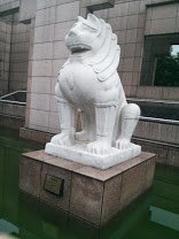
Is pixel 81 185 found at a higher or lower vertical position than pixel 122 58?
lower

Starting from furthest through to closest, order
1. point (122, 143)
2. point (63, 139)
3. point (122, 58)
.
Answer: point (122, 58) → point (122, 143) → point (63, 139)

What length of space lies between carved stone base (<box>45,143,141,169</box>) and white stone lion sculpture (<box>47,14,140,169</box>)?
57mm

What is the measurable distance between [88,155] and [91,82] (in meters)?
0.71

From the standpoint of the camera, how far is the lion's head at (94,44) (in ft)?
8.05

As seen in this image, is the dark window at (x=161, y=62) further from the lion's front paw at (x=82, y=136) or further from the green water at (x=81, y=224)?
the lion's front paw at (x=82, y=136)

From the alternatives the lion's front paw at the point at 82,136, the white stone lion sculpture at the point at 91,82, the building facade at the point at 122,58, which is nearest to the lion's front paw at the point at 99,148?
the white stone lion sculpture at the point at 91,82

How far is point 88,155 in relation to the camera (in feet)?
8.16

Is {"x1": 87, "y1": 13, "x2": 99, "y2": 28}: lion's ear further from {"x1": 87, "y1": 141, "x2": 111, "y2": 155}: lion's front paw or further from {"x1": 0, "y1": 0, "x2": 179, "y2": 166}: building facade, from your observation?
{"x1": 0, "y1": 0, "x2": 179, "y2": 166}: building facade

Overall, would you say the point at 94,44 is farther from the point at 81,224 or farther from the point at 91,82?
the point at 81,224

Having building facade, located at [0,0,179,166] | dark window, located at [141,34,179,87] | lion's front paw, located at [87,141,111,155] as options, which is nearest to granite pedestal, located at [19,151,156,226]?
lion's front paw, located at [87,141,111,155]

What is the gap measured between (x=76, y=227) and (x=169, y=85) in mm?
7319

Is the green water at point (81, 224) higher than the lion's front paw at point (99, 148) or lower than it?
lower

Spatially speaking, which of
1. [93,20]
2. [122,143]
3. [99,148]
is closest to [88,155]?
[99,148]

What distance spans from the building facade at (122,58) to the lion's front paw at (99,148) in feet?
7.32
